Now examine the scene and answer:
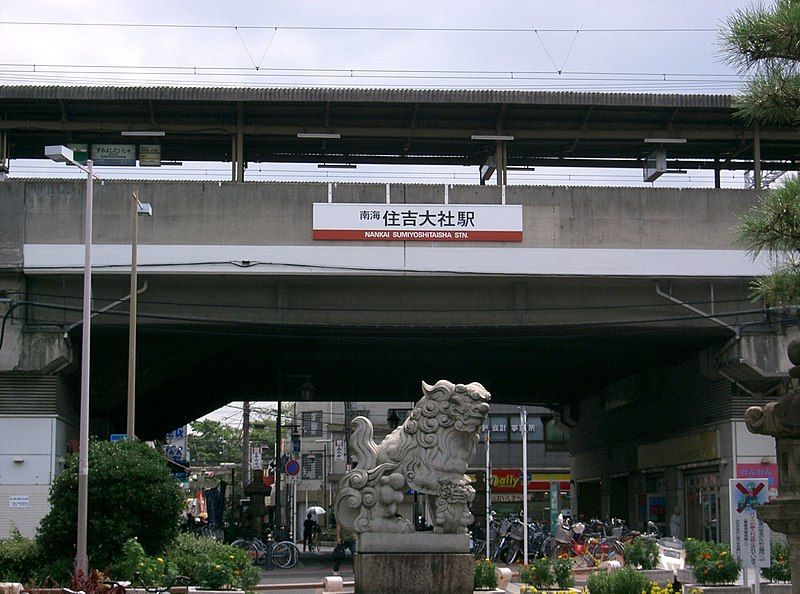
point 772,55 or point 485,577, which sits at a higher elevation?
point 772,55

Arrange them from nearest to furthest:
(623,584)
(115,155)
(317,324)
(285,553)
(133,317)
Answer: (623,584)
(133,317)
(317,324)
(285,553)
(115,155)

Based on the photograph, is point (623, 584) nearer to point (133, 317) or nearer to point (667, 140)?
point (133, 317)

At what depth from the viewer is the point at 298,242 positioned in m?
32.8

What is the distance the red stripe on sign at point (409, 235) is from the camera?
3278 centimetres

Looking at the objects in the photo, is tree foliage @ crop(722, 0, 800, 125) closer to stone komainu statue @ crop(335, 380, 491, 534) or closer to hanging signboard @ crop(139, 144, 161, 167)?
stone komainu statue @ crop(335, 380, 491, 534)

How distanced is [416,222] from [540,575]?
12.3 meters

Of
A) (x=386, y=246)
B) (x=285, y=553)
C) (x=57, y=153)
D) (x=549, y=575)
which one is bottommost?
(x=285, y=553)

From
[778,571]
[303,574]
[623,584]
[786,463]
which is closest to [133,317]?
[303,574]

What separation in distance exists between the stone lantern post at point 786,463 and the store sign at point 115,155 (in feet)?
88.5

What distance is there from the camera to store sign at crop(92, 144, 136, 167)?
36562 mm

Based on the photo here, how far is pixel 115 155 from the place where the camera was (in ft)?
120

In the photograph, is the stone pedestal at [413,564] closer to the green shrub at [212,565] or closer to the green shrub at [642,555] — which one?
the green shrub at [212,565]

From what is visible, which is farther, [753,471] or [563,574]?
[753,471]

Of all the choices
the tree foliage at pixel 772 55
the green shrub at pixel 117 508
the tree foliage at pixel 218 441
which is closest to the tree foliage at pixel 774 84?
the tree foliage at pixel 772 55
